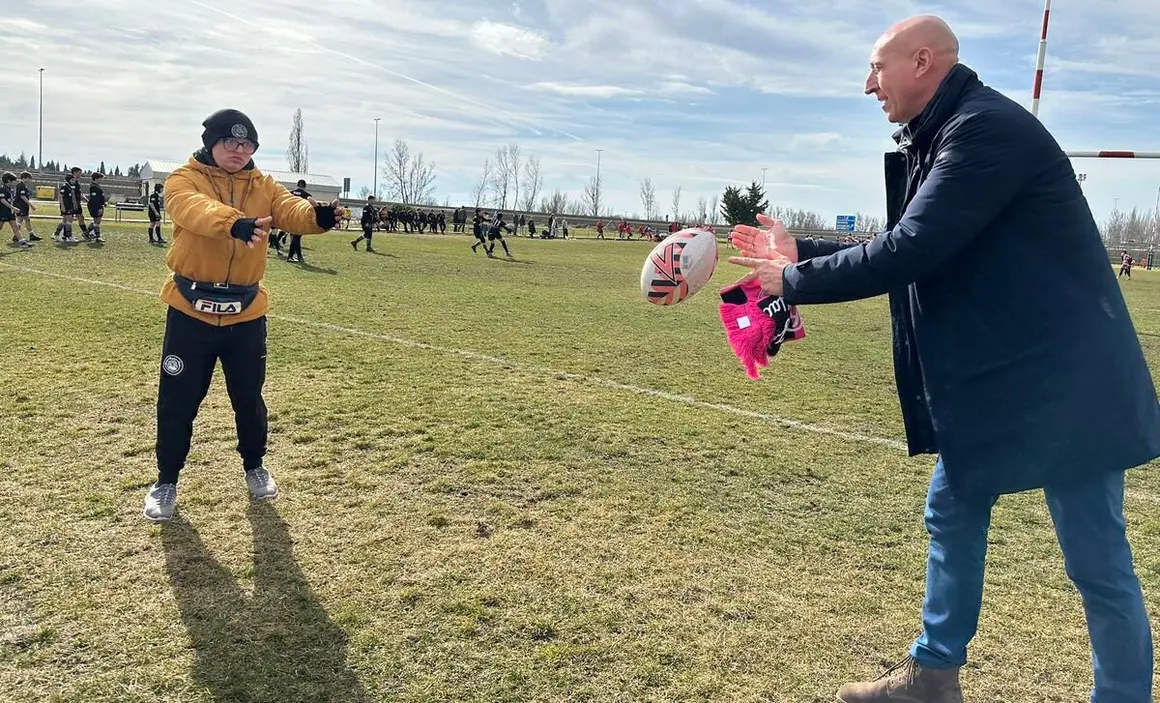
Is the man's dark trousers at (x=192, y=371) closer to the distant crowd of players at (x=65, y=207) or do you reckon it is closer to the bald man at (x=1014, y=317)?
the bald man at (x=1014, y=317)

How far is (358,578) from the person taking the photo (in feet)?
11.9

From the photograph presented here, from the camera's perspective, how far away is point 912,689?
280cm

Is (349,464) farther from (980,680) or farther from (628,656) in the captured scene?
(980,680)

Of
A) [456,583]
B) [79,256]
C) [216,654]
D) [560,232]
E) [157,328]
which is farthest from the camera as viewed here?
[560,232]

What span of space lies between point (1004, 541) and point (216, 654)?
3.85 m

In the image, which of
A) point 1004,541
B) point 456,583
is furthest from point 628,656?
point 1004,541

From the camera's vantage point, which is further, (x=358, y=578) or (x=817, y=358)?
(x=817, y=358)

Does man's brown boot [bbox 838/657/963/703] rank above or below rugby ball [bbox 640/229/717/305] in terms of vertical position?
below

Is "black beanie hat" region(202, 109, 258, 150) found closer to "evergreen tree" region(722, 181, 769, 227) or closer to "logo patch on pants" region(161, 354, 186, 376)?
"logo patch on pants" region(161, 354, 186, 376)

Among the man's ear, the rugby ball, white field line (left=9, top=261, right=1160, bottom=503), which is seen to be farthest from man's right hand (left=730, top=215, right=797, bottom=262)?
white field line (left=9, top=261, right=1160, bottom=503)

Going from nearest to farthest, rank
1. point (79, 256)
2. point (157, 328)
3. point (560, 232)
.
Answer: point (157, 328)
point (79, 256)
point (560, 232)

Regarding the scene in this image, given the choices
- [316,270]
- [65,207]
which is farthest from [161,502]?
[65,207]

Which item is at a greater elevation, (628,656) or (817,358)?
(817,358)

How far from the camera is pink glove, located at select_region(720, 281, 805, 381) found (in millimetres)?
3301
